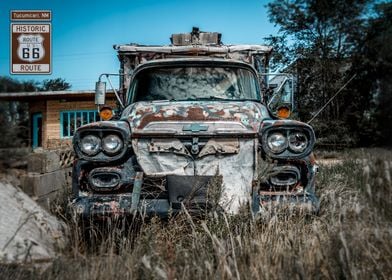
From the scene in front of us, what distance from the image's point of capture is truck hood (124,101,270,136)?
4.42 meters

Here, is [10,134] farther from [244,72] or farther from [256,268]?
[244,72]

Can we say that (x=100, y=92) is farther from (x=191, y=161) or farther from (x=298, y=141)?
(x=298, y=141)

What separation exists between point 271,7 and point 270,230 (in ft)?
14.4

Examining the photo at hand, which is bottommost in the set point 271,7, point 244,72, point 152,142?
point 152,142

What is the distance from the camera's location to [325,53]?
171 inches

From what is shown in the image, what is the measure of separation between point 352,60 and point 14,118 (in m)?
2.43

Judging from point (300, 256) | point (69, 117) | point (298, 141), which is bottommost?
point (69, 117)

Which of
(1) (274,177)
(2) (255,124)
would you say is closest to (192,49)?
(2) (255,124)

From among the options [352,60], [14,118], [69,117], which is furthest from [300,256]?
[69,117]

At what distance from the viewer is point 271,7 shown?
696cm

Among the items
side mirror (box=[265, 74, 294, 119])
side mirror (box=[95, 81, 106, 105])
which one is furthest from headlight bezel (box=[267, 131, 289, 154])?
side mirror (box=[95, 81, 106, 105])

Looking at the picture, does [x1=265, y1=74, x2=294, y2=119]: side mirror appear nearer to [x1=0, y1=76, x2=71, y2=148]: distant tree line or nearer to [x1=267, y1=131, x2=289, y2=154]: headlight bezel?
[x1=267, y1=131, x2=289, y2=154]: headlight bezel

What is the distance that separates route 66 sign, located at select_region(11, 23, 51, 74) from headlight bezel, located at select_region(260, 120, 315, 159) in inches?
118

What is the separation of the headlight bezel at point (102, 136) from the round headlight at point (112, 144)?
0.01 m
